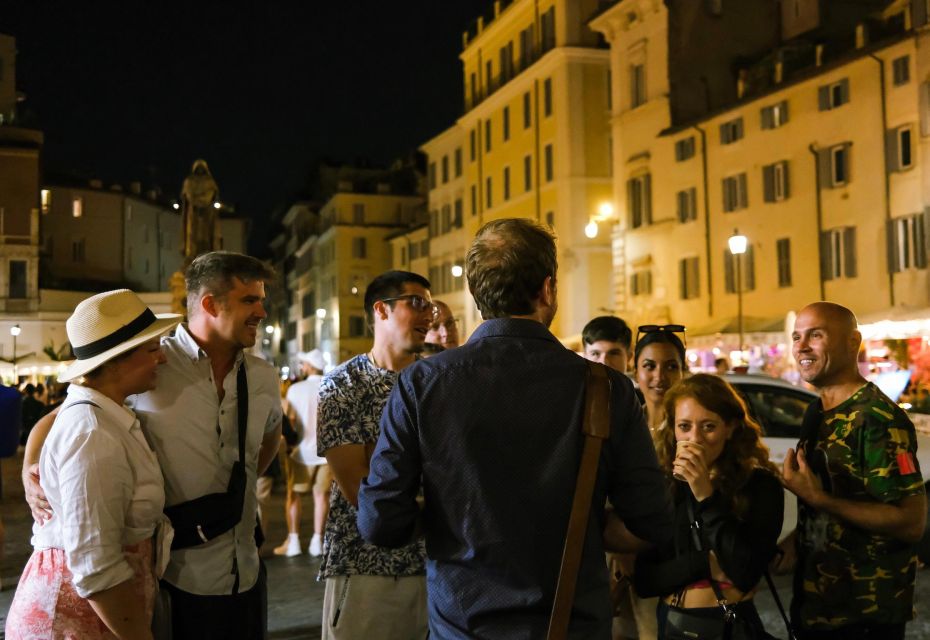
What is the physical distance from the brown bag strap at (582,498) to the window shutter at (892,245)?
2738cm

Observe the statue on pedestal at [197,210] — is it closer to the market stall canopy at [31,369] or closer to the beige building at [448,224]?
the market stall canopy at [31,369]

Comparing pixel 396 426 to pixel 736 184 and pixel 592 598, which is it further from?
pixel 736 184

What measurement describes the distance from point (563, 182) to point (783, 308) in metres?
15.1

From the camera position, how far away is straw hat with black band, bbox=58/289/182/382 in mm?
3619

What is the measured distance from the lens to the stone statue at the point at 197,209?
18.9m

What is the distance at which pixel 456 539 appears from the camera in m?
2.75

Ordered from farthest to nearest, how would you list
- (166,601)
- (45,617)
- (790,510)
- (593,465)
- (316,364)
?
(316,364)
(790,510)
(166,601)
(45,617)
(593,465)

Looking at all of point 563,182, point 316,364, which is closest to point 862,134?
point 563,182

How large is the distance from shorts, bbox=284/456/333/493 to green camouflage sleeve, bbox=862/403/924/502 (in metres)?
7.44

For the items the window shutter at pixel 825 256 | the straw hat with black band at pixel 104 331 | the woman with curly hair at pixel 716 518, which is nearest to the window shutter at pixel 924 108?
the window shutter at pixel 825 256

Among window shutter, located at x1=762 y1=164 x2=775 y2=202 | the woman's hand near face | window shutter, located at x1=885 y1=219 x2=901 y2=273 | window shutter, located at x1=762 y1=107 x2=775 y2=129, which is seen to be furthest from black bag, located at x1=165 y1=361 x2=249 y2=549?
window shutter, located at x1=762 y1=107 x2=775 y2=129

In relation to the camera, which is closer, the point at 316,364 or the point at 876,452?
the point at 876,452

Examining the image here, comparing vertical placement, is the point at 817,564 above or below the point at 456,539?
below

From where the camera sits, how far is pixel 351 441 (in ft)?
12.9
